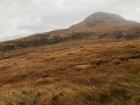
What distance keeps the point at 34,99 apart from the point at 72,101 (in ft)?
8.99

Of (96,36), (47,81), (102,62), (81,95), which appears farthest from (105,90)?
(96,36)

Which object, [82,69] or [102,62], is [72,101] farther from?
[102,62]

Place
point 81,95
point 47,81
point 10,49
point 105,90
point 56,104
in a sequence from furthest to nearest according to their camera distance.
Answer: point 10,49 → point 47,81 → point 105,90 → point 81,95 → point 56,104

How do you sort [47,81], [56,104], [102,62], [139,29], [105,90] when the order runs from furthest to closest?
[139,29]
[102,62]
[47,81]
[105,90]
[56,104]

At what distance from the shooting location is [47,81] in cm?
3781

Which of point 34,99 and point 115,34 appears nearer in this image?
point 34,99

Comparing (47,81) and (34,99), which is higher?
(34,99)

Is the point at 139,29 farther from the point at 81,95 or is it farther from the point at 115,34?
the point at 81,95

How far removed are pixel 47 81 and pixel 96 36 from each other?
384 ft

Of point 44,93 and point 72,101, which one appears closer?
point 72,101

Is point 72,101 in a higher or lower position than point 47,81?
higher

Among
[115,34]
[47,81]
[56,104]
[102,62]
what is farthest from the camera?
[115,34]

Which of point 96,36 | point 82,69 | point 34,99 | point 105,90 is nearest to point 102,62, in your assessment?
point 82,69

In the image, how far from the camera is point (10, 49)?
449 feet
